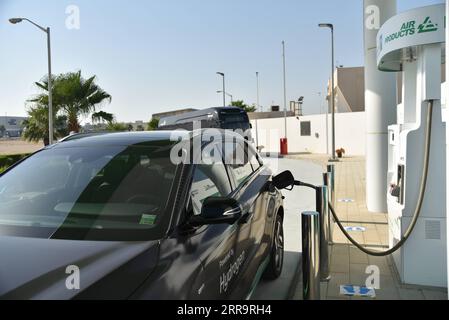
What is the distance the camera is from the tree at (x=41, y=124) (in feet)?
74.8

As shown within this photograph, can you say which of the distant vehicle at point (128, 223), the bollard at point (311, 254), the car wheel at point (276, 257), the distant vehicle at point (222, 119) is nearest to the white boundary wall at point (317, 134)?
the distant vehicle at point (222, 119)

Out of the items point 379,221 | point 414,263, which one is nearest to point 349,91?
point 379,221

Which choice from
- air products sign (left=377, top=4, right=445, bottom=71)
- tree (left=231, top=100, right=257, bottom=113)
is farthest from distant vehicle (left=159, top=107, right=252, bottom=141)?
tree (left=231, top=100, right=257, bottom=113)

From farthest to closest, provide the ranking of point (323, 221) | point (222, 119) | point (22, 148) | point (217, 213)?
1. point (22, 148)
2. point (222, 119)
3. point (323, 221)
4. point (217, 213)

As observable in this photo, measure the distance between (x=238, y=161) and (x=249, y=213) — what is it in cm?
71

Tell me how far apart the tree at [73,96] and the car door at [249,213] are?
20.6m

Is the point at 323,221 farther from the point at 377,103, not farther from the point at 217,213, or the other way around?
the point at 377,103

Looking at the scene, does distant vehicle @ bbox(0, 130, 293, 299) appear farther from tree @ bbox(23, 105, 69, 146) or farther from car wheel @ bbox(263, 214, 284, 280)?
tree @ bbox(23, 105, 69, 146)

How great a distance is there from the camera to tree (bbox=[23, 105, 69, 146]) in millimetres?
22812

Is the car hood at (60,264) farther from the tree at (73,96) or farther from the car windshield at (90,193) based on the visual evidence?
the tree at (73,96)

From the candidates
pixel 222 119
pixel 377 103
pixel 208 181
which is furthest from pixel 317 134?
pixel 208 181

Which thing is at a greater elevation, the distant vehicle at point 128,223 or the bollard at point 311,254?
the distant vehicle at point 128,223

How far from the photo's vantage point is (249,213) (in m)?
3.21

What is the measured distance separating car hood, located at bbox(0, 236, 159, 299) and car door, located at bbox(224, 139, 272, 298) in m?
0.97
